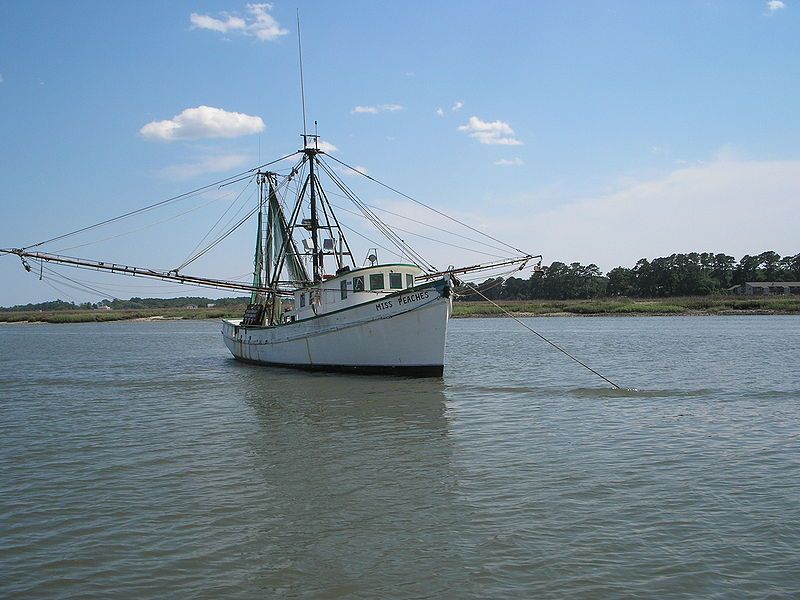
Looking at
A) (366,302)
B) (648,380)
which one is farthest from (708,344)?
(366,302)

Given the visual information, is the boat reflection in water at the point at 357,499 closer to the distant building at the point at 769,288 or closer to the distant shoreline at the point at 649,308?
the distant shoreline at the point at 649,308

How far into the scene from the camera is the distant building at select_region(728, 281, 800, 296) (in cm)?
→ 11306

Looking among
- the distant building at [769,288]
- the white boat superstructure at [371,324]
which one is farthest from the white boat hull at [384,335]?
the distant building at [769,288]

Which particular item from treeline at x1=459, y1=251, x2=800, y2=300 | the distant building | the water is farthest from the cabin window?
the distant building

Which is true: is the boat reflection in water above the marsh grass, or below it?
below

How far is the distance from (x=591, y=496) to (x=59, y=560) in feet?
23.9

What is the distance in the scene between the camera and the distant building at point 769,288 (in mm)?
113062

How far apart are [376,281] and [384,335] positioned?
263 cm

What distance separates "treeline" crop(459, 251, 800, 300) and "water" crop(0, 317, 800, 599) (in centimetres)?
9660

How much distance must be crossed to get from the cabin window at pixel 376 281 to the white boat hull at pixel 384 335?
44 centimetres

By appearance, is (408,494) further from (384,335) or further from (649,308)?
(649,308)

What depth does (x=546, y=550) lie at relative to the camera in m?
8.25

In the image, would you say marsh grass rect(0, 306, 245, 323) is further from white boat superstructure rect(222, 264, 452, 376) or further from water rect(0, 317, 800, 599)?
water rect(0, 317, 800, 599)

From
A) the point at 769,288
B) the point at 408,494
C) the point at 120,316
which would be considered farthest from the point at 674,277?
the point at 408,494
